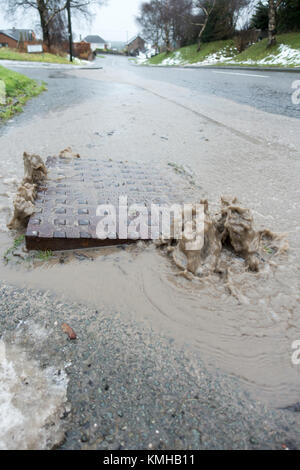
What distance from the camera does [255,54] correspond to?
21891 mm

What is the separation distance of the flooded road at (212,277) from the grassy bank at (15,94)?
43 cm

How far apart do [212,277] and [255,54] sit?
2440 cm

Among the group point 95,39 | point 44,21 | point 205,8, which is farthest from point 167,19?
point 95,39

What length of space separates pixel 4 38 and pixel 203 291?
250 ft

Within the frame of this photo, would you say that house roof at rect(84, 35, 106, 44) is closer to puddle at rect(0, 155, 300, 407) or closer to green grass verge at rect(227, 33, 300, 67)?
green grass verge at rect(227, 33, 300, 67)

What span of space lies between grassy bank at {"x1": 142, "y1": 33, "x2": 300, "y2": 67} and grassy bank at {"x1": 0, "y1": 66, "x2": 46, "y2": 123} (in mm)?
13486

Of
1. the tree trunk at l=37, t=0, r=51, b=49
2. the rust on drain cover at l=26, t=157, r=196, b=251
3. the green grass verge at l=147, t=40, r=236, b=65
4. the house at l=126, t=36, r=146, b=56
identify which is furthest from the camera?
the house at l=126, t=36, r=146, b=56

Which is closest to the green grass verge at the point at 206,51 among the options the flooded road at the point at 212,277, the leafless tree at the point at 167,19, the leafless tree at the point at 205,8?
the leafless tree at the point at 205,8

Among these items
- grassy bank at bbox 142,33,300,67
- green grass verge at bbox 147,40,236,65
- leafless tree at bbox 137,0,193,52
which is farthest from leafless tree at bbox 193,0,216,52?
leafless tree at bbox 137,0,193,52

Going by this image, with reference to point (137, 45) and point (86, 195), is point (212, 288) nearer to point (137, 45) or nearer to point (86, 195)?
point (86, 195)

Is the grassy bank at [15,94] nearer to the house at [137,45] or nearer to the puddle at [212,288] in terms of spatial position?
the puddle at [212,288]

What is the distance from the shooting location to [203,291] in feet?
7.15

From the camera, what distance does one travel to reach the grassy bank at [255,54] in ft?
58.6

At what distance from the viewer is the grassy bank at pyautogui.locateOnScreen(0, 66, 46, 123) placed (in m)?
7.03
